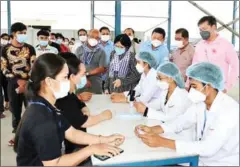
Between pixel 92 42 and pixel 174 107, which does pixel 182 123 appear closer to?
pixel 174 107

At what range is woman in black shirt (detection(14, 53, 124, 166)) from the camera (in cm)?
115

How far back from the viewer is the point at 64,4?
7984 millimetres

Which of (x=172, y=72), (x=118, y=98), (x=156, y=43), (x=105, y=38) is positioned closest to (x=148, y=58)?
(x=118, y=98)

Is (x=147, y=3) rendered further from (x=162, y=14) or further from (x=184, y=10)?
(x=184, y=10)

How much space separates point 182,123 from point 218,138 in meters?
0.34

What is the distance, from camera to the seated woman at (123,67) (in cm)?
301

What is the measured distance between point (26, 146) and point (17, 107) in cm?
199

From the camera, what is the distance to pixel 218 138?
144 cm

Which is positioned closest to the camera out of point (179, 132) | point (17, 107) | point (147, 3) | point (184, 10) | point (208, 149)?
point (208, 149)

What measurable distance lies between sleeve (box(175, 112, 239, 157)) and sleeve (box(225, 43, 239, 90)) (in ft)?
4.25

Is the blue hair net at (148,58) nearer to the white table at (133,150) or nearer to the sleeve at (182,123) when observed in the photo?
the white table at (133,150)

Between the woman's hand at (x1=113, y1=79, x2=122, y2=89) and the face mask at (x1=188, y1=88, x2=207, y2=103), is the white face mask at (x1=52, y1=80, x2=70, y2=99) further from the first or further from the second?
the woman's hand at (x1=113, y1=79, x2=122, y2=89)

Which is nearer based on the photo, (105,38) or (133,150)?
(133,150)

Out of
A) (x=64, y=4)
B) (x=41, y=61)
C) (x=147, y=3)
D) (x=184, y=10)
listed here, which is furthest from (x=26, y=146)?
(x=64, y=4)
